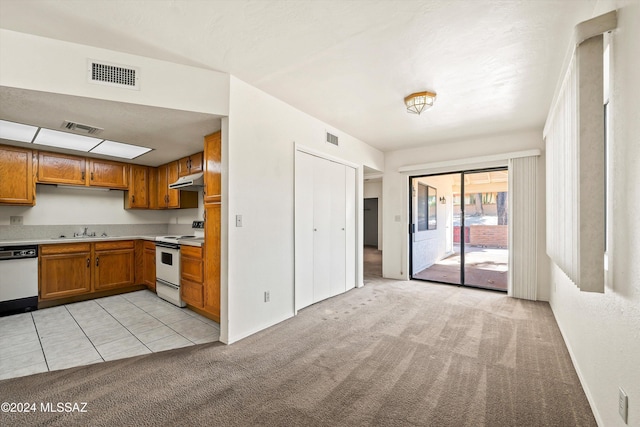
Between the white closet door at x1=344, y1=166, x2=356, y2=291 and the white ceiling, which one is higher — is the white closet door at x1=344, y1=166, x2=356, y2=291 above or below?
below

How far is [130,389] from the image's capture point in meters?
1.94

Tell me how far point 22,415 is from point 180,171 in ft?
11.1

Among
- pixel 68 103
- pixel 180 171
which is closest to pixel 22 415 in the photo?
pixel 68 103

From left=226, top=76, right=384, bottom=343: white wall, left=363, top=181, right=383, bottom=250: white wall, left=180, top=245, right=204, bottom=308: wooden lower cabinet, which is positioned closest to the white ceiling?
left=226, top=76, right=384, bottom=343: white wall

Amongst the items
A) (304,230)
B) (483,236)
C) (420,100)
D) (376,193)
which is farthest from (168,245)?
(376,193)

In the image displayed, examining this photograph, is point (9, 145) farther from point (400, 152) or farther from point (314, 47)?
point (400, 152)

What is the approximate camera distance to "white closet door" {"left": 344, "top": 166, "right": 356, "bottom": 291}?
4.55m

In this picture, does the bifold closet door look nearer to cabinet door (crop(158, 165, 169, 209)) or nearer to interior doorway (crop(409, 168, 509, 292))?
interior doorway (crop(409, 168, 509, 292))

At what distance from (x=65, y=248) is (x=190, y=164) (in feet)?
6.72

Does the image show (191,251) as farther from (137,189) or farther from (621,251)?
(621,251)

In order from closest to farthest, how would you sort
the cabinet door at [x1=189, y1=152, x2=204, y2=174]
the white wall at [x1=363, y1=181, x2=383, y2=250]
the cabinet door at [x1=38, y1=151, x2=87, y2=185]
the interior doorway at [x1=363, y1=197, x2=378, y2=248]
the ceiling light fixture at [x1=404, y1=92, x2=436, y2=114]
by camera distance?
the ceiling light fixture at [x1=404, y1=92, x2=436, y2=114] < the cabinet door at [x1=38, y1=151, x2=87, y2=185] < the cabinet door at [x1=189, y1=152, x2=204, y2=174] < the white wall at [x1=363, y1=181, x2=383, y2=250] < the interior doorway at [x1=363, y1=197, x2=378, y2=248]

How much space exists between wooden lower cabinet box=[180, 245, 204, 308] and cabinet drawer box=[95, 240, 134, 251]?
4.91ft

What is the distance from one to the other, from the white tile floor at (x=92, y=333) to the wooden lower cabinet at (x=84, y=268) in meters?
0.25

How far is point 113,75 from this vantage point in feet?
7.37
